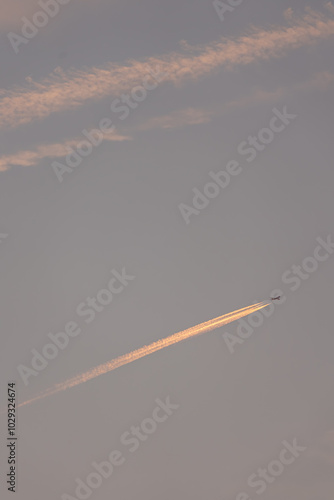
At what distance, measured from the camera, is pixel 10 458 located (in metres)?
139

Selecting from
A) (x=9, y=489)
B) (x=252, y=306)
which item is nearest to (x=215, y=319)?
(x=252, y=306)

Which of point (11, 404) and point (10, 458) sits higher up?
point (11, 404)

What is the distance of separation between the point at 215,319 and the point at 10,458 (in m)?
41.9

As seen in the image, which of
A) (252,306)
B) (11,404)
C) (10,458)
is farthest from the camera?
(252,306)

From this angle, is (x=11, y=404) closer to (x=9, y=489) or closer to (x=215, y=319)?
(x=9, y=489)

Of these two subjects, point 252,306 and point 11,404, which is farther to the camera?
point 252,306

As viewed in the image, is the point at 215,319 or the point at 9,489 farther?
the point at 215,319

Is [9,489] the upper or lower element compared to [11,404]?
lower

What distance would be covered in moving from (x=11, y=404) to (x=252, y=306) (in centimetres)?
4490

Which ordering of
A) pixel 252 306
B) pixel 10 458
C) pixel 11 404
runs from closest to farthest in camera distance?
pixel 11 404 → pixel 10 458 → pixel 252 306

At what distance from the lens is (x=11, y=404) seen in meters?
128

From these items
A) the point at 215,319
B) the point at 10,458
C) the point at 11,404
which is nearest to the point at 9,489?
the point at 10,458

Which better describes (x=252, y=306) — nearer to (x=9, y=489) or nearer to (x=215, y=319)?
(x=215, y=319)

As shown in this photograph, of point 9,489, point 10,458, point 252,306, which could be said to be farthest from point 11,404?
point 252,306
